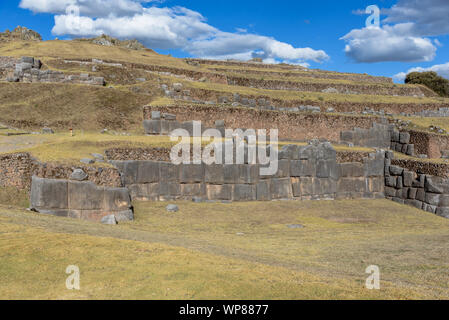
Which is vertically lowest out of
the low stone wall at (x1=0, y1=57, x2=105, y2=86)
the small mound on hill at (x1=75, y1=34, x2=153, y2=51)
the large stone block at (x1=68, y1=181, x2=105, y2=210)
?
the large stone block at (x1=68, y1=181, x2=105, y2=210)

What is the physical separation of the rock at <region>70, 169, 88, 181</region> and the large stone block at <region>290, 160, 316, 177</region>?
1147 cm

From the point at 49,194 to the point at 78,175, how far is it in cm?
112

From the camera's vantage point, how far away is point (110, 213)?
47.4ft

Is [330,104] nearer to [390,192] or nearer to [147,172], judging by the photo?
[390,192]

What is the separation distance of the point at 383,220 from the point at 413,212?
3.37 metres

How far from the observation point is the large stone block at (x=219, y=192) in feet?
66.0

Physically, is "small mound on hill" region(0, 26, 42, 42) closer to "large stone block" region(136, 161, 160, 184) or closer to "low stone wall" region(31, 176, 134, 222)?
"large stone block" region(136, 161, 160, 184)

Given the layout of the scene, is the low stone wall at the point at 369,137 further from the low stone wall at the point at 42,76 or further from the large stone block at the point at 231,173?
the low stone wall at the point at 42,76

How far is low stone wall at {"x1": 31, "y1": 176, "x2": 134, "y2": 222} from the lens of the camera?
1356cm

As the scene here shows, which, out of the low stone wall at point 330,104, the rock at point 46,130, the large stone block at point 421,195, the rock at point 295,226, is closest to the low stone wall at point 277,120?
the low stone wall at point 330,104

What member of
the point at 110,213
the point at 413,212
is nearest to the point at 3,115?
the point at 110,213

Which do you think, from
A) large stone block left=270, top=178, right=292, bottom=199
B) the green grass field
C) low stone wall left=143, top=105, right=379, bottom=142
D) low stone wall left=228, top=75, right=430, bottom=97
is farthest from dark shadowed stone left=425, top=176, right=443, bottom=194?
low stone wall left=228, top=75, right=430, bottom=97

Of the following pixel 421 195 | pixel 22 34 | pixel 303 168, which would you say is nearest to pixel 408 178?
pixel 421 195
